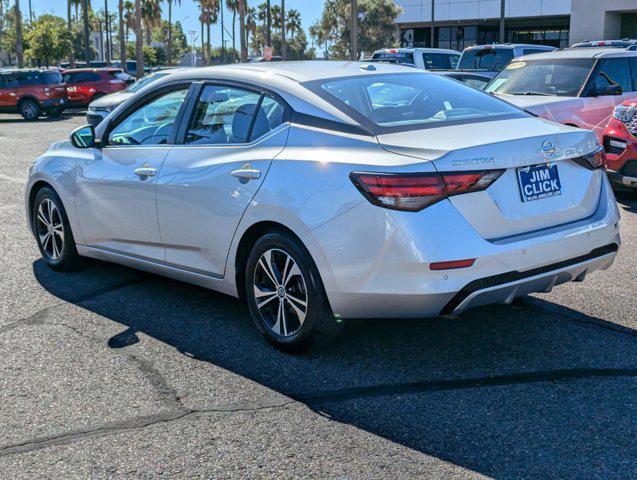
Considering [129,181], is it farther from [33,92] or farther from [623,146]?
[33,92]

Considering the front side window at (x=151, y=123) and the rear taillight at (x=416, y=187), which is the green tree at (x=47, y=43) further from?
the rear taillight at (x=416, y=187)

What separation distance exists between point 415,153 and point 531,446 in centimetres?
151

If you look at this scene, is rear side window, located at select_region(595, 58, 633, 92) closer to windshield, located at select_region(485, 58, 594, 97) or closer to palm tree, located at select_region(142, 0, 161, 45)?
windshield, located at select_region(485, 58, 594, 97)

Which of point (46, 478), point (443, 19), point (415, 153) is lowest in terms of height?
point (46, 478)

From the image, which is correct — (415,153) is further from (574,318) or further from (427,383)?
(574,318)

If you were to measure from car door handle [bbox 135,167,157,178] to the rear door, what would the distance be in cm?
9

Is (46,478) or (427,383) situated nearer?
(46,478)

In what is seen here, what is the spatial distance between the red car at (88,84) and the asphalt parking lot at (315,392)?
84.3 ft

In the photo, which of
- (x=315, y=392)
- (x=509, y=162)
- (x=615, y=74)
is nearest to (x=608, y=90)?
(x=615, y=74)

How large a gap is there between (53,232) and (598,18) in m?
49.5

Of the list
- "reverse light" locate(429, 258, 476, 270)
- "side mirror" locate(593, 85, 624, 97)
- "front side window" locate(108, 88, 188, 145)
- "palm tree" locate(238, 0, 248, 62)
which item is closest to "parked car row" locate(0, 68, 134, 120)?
"palm tree" locate(238, 0, 248, 62)

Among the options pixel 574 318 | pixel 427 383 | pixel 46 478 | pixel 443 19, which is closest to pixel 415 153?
pixel 427 383

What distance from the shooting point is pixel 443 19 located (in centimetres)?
6356

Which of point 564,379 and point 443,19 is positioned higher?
point 443,19
